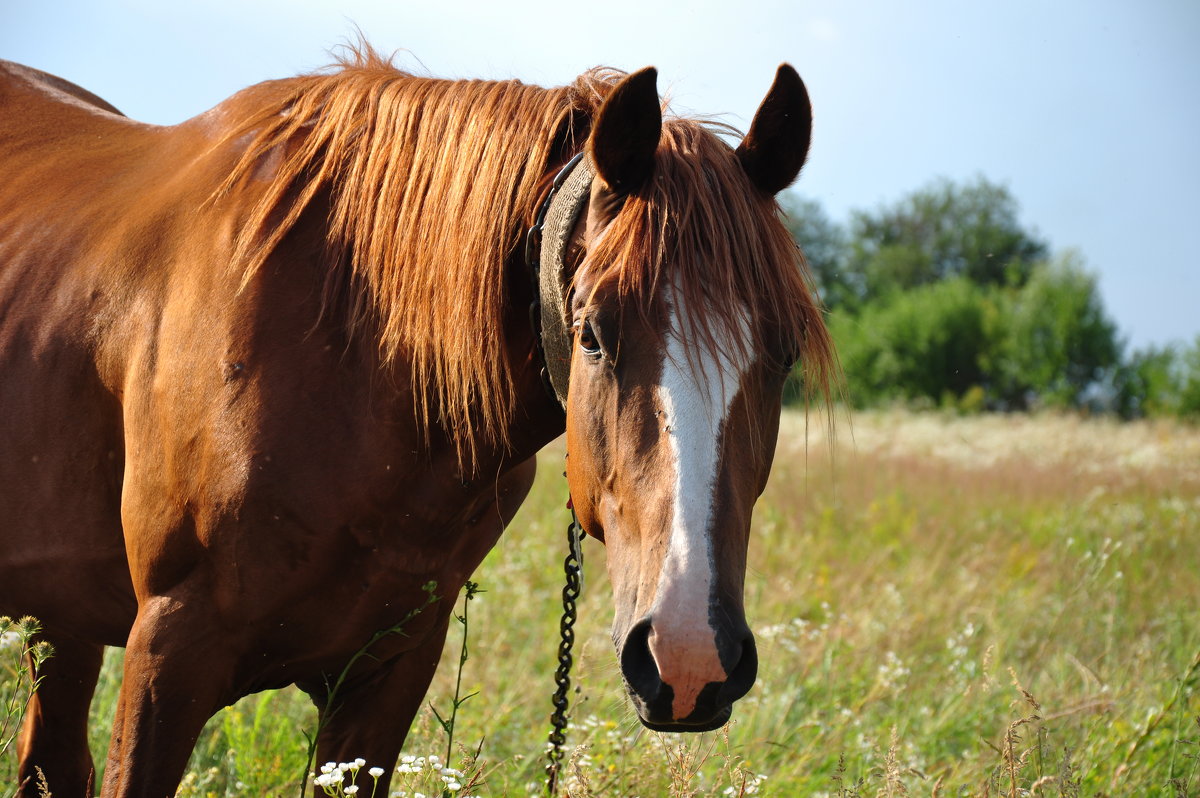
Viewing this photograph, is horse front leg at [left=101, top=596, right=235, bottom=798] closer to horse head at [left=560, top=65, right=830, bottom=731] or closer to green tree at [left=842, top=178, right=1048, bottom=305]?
horse head at [left=560, top=65, right=830, bottom=731]

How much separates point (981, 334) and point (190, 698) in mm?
48594

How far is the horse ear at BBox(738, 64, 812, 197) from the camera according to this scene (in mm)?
1793

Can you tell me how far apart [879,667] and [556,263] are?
11.1 ft

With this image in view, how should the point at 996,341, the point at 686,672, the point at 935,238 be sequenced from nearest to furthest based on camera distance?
the point at 686,672 < the point at 996,341 < the point at 935,238

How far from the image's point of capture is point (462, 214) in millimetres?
1867

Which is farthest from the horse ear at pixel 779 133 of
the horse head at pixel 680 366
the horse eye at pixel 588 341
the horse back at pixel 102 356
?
the horse back at pixel 102 356

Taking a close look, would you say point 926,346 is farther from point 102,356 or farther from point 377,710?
point 102,356

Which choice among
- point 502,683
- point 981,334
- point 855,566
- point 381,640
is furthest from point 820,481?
point 981,334

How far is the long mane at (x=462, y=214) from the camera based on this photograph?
167 centimetres

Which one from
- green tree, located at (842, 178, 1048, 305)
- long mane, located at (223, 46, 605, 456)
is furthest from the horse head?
green tree, located at (842, 178, 1048, 305)

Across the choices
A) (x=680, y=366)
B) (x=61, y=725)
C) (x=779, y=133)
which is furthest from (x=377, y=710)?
(x=779, y=133)

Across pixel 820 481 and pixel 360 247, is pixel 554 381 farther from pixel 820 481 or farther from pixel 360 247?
pixel 820 481

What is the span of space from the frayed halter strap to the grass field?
645mm

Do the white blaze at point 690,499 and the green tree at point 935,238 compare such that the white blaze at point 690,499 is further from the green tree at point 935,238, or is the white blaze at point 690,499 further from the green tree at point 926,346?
the green tree at point 935,238
